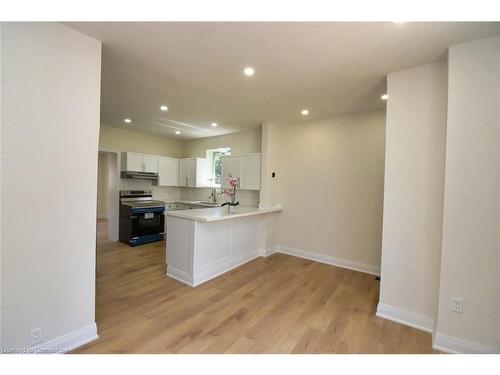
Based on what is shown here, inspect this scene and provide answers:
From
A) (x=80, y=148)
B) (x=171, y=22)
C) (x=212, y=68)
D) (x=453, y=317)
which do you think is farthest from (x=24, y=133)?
(x=453, y=317)

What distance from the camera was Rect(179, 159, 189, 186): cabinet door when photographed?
229 inches

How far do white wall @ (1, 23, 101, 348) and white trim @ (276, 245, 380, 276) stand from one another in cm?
331

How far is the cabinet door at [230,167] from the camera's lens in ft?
15.3

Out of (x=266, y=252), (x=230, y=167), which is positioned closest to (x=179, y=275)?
(x=266, y=252)

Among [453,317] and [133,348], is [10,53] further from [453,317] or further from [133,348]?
[453,317]

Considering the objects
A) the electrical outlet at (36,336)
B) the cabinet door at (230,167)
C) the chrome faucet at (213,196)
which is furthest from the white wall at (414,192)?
the chrome faucet at (213,196)

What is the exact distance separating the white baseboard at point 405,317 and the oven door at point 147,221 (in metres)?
4.39

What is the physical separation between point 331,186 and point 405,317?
2160 mm

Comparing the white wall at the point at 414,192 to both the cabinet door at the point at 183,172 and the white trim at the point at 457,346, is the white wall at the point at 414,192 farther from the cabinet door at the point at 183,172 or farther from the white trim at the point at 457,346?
the cabinet door at the point at 183,172

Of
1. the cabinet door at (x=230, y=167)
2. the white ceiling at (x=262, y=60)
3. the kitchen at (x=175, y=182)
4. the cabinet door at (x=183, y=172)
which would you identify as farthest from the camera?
the cabinet door at (x=183, y=172)

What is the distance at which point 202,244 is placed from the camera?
9.90 feet

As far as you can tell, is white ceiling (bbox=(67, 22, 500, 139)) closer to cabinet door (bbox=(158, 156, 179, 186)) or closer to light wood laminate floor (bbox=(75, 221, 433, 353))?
cabinet door (bbox=(158, 156, 179, 186))

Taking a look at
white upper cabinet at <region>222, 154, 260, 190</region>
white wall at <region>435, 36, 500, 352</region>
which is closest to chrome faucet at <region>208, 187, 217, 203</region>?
white upper cabinet at <region>222, 154, 260, 190</region>

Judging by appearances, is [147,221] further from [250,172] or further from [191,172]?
[250,172]
